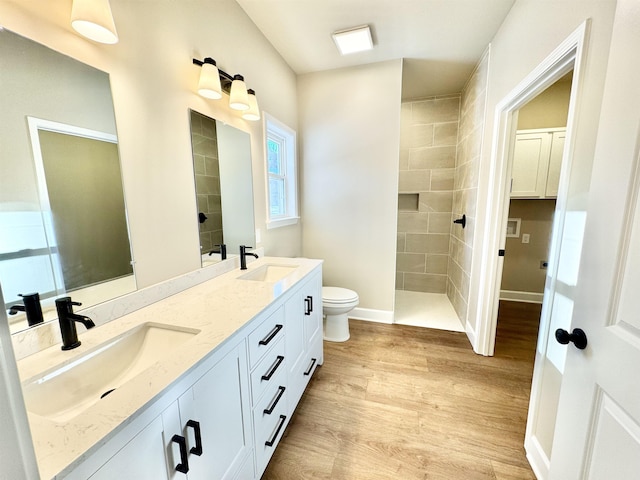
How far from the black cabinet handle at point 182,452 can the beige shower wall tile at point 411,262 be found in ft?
11.5

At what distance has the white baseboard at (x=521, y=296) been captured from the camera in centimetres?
334

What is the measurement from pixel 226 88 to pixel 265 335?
1581 mm

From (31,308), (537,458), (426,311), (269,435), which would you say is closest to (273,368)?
(269,435)

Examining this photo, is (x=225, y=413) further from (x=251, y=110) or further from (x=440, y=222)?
(x=440, y=222)

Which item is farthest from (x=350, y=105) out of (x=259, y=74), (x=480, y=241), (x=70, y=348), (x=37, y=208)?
(x=70, y=348)

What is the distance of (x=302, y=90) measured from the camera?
284 centimetres

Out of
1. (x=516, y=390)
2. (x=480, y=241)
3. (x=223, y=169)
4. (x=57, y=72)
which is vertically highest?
(x=57, y=72)

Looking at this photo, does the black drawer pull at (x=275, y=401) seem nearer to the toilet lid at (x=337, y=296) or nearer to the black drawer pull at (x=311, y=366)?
the black drawer pull at (x=311, y=366)

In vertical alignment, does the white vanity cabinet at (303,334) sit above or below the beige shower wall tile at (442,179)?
below

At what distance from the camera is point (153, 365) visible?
2.52ft

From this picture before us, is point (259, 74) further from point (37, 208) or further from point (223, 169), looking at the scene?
point (37, 208)

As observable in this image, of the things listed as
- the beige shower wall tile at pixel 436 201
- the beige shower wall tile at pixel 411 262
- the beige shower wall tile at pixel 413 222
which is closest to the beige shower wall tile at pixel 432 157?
the beige shower wall tile at pixel 436 201

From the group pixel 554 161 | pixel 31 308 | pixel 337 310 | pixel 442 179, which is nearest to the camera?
pixel 31 308

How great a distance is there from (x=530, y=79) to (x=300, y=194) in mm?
2068
